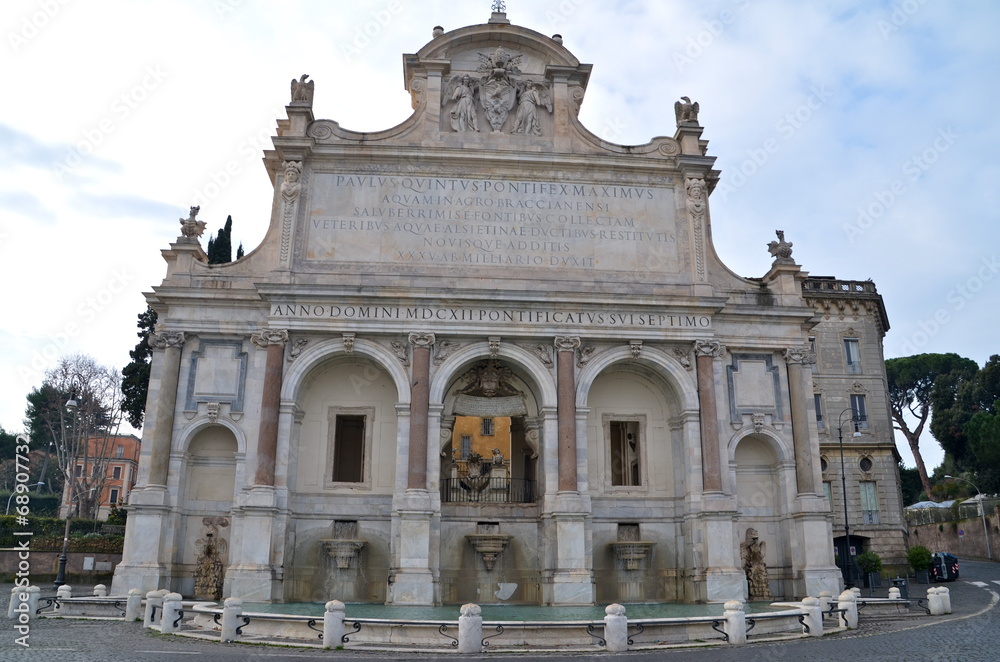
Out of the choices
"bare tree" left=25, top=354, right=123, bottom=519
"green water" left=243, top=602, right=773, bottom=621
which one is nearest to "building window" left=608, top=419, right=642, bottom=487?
"green water" left=243, top=602, right=773, bottom=621

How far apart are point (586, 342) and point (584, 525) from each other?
597 centimetres

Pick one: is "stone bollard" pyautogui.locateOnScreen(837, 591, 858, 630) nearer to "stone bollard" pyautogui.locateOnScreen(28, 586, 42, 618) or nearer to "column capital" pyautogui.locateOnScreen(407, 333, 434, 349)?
"column capital" pyautogui.locateOnScreen(407, 333, 434, 349)

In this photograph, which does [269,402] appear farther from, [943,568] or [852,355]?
[852,355]

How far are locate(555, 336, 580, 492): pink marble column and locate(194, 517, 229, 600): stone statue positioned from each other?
1080cm

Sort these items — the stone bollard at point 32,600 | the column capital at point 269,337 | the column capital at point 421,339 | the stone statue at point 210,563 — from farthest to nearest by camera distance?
1. the column capital at point 421,339
2. the column capital at point 269,337
3. the stone statue at point 210,563
4. the stone bollard at point 32,600

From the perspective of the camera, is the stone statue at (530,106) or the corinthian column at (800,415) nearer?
the corinthian column at (800,415)

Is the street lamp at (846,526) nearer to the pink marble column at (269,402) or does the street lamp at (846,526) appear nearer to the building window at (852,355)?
the building window at (852,355)

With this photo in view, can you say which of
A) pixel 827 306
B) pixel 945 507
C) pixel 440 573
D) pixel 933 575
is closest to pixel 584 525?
pixel 440 573

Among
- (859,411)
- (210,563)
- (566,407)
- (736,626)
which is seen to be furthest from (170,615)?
(859,411)

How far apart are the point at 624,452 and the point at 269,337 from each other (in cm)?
1292

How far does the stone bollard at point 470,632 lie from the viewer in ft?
48.8

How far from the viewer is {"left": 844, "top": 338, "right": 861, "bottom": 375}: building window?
146 feet

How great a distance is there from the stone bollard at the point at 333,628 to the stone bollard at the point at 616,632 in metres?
5.03

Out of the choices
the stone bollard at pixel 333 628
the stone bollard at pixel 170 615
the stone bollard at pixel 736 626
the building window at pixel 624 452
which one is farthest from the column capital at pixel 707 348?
the stone bollard at pixel 170 615
